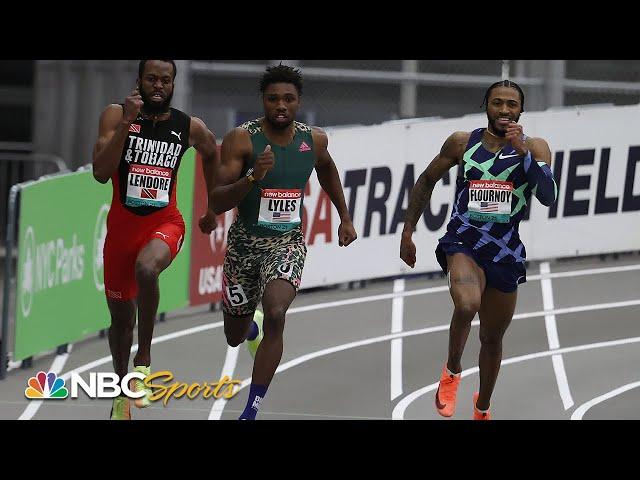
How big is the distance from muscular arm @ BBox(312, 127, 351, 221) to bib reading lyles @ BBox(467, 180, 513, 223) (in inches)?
33.9

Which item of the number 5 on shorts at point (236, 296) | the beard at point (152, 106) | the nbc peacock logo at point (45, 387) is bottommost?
the nbc peacock logo at point (45, 387)

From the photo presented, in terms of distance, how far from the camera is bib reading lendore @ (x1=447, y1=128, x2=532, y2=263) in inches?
354

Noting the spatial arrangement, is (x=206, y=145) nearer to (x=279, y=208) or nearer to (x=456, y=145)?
(x=279, y=208)

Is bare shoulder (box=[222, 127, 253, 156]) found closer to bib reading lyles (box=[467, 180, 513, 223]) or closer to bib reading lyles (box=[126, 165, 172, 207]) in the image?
bib reading lyles (box=[126, 165, 172, 207])

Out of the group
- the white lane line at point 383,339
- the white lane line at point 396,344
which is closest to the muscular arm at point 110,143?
the white lane line at point 383,339

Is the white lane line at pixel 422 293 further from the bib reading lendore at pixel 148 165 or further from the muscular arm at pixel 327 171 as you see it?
the muscular arm at pixel 327 171

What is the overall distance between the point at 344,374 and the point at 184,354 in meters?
1.64

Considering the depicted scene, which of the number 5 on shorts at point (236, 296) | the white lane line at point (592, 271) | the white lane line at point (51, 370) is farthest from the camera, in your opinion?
the white lane line at point (592, 271)

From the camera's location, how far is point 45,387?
11656 mm

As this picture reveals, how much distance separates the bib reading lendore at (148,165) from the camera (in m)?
9.19

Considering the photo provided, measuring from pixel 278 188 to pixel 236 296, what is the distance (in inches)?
37.2

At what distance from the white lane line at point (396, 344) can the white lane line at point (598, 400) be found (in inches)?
58.5

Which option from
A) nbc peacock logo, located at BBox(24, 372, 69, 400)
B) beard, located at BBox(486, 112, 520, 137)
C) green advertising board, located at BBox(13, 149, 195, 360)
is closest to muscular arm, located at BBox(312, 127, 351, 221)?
beard, located at BBox(486, 112, 520, 137)

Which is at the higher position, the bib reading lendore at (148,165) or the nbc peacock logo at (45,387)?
the bib reading lendore at (148,165)
